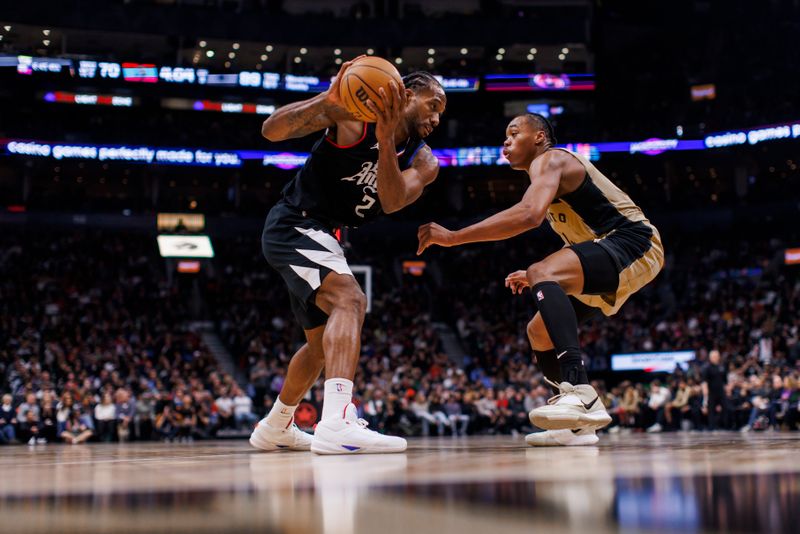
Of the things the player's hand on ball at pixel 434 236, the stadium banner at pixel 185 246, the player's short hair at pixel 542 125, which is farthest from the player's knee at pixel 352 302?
the stadium banner at pixel 185 246

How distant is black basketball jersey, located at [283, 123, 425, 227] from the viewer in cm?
409

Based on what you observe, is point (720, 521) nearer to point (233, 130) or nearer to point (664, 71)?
point (233, 130)

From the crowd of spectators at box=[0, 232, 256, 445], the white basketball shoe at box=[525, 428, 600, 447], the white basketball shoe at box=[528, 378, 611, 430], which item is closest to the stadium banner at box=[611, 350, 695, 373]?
the crowd of spectators at box=[0, 232, 256, 445]

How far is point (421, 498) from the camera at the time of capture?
5.45 ft

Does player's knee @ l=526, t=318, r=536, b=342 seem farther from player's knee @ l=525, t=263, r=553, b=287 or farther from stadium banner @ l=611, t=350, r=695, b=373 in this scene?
stadium banner @ l=611, t=350, r=695, b=373

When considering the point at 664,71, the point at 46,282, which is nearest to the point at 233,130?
the point at 46,282

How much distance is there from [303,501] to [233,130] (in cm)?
2832

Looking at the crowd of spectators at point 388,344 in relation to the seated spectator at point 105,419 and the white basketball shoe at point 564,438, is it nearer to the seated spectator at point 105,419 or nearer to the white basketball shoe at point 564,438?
the seated spectator at point 105,419

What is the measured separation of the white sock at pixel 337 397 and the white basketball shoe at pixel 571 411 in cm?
77

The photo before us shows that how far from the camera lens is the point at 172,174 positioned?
30453 mm

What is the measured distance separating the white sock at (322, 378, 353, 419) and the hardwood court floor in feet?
2.76

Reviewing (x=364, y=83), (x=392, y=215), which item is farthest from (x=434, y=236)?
(x=392, y=215)

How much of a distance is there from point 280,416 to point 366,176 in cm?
126

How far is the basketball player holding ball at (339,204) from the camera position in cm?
357
